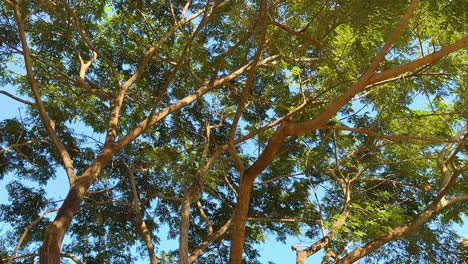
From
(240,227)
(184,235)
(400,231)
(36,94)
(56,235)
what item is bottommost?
(56,235)

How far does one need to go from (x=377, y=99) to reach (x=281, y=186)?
2763 mm

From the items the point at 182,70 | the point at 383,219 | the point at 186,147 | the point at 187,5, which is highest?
the point at 187,5

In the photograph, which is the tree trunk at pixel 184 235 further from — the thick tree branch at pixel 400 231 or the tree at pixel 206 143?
the thick tree branch at pixel 400 231

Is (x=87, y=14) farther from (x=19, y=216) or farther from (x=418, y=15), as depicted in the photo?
(x=418, y=15)

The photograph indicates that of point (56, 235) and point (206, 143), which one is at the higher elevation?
point (206, 143)

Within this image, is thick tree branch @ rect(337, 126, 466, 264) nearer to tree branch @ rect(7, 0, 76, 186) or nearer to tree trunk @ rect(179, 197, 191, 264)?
tree trunk @ rect(179, 197, 191, 264)

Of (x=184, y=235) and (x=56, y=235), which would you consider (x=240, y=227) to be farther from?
(x=56, y=235)

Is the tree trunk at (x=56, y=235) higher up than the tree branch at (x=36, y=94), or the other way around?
the tree branch at (x=36, y=94)

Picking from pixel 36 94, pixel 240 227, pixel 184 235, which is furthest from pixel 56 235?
pixel 184 235

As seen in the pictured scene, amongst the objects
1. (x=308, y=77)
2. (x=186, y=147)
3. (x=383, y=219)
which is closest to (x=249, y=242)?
(x=186, y=147)

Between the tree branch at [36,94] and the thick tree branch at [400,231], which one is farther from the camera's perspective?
the thick tree branch at [400,231]

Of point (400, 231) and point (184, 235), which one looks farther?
point (400, 231)

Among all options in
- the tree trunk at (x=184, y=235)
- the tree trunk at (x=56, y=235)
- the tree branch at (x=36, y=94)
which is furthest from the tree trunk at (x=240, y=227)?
the tree branch at (x=36, y=94)

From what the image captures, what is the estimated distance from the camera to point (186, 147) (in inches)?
412
